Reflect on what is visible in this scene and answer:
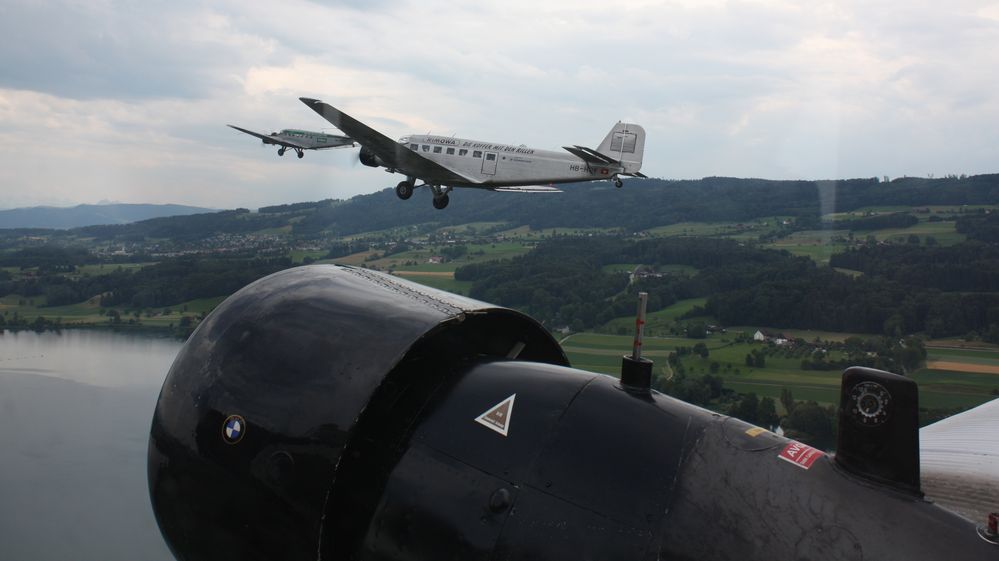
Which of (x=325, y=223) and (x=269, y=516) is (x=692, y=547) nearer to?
(x=269, y=516)

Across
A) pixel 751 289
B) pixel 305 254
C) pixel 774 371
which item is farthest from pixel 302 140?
pixel 751 289

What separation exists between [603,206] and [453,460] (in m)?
93.5

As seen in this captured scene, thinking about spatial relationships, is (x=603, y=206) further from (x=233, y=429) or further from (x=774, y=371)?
(x=233, y=429)

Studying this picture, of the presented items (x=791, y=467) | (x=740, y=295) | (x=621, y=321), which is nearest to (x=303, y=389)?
(x=791, y=467)

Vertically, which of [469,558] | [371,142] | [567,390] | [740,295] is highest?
[371,142]

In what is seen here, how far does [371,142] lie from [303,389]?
15.6 m

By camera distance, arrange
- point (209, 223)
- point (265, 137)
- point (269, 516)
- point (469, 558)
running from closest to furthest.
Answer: point (469, 558) < point (269, 516) < point (265, 137) < point (209, 223)

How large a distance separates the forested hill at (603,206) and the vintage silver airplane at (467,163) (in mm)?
33290

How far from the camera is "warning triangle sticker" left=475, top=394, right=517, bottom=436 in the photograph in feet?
10.4

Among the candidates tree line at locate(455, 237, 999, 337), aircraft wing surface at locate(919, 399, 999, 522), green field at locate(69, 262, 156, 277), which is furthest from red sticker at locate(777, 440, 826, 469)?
green field at locate(69, 262, 156, 277)

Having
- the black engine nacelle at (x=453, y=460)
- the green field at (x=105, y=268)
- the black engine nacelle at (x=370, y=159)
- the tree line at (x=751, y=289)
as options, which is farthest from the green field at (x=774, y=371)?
the green field at (x=105, y=268)

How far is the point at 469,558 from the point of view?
281 centimetres

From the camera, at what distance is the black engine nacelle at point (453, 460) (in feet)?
8.77

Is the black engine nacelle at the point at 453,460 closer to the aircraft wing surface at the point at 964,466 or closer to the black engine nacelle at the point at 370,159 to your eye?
the aircraft wing surface at the point at 964,466
